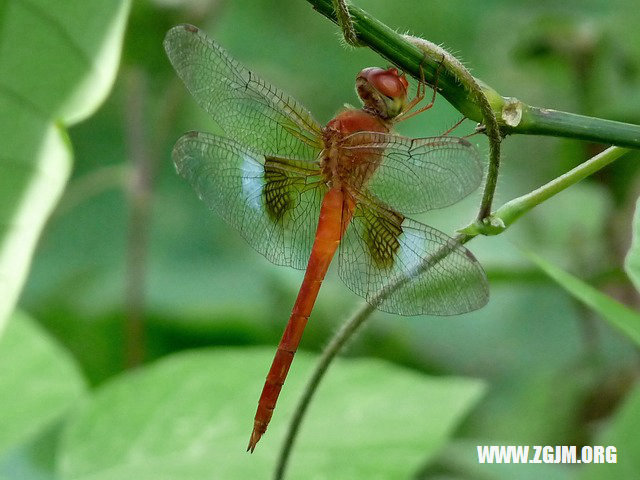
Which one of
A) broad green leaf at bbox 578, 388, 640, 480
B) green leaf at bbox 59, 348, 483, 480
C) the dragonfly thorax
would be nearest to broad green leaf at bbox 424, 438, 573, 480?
green leaf at bbox 59, 348, 483, 480

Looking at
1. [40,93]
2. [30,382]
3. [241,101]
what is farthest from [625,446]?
[30,382]

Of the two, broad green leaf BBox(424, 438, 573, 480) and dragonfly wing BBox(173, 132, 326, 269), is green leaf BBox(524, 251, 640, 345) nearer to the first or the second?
dragonfly wing BBox(173, 132, 326, 269)

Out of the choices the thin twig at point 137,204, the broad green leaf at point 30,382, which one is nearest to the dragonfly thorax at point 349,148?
the broad green leaf at point 30,382

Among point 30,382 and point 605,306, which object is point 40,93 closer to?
point 605,306

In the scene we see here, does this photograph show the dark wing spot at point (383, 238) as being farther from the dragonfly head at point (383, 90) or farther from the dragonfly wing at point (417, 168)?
the dragonfly head at point (383, 90)

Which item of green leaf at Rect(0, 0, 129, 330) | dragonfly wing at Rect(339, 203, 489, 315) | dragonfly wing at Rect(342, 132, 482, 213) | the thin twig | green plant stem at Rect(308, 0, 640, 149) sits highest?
the thin twig

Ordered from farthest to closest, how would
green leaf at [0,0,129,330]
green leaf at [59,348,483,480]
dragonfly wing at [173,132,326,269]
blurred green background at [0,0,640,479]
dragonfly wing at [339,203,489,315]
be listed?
blurred green background at [0,0,640,479] < green leaf at [59,348,483,480] < dragonfly wing at [173,132,326,269] < dragonfly wing at [339,203,489,315] < green leaf at [0,0,129,330]

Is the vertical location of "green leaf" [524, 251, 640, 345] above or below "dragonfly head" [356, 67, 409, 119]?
below
